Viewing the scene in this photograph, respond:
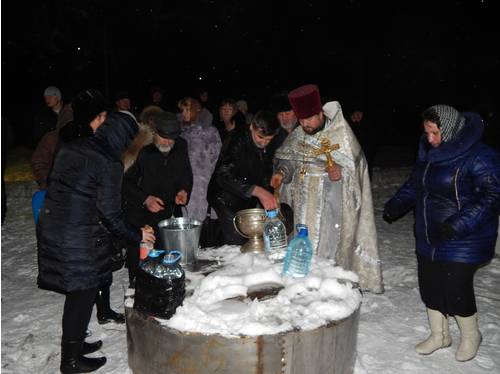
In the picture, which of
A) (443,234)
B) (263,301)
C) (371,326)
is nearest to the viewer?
(263,301)

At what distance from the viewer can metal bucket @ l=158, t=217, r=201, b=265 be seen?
327 centimetres

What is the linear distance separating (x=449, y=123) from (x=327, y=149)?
107cm

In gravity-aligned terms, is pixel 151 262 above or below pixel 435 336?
above

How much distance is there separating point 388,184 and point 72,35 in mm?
13074

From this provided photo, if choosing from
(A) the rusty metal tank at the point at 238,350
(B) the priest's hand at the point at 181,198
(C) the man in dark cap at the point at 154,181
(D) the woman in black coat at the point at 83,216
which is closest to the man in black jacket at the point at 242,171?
(B) the priest's hand at the point at 181,198

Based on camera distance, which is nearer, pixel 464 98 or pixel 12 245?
pixel 12 245

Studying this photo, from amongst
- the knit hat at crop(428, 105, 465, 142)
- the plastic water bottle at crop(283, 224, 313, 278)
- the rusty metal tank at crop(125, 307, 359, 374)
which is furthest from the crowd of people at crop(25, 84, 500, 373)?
the rusty metal tank at crop(125, 307, 359, 374)

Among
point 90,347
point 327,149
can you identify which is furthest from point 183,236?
point 327,149

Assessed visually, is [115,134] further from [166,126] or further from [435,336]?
[435,336]

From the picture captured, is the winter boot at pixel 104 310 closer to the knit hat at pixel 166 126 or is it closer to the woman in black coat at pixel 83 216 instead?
the woman in black coat at pixel 83 216

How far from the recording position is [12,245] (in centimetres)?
672

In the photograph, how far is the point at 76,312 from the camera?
130 inches

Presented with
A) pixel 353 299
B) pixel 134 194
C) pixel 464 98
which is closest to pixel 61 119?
pixel 134 194

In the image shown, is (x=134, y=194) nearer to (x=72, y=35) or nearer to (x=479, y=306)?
(x=479, y=306)
